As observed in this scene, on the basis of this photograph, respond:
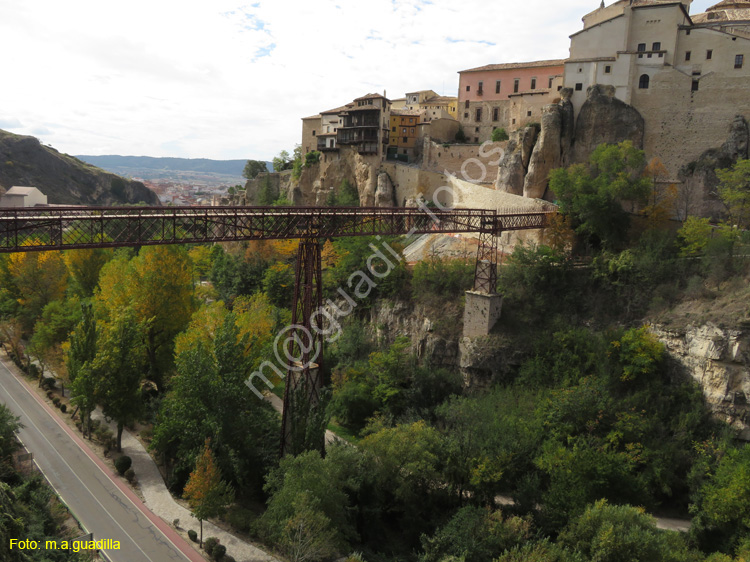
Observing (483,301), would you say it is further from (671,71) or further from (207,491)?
(671,71)

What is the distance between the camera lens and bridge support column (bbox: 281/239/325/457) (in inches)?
794

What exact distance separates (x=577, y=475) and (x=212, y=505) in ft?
44.8

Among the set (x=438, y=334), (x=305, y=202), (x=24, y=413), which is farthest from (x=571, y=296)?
(x=305, y=202)

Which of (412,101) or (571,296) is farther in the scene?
(412,101)

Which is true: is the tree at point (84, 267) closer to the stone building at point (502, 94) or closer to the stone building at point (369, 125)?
the stone building at point (369, 125)

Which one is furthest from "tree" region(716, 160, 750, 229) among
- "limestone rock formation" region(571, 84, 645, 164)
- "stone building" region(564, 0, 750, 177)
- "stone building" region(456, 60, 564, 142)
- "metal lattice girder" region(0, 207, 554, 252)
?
"stone building" region(456, 60, 564, 142)

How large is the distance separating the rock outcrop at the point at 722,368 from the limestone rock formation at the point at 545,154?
1574 cm

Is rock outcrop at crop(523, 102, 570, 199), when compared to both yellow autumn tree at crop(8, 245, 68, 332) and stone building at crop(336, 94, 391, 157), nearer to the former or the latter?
stone building at crop(336, 94, 391, 157)

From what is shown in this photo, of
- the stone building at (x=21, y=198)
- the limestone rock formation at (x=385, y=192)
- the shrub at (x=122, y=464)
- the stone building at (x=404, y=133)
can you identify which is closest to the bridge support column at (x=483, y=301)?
the shrub at (x=122, y=464)

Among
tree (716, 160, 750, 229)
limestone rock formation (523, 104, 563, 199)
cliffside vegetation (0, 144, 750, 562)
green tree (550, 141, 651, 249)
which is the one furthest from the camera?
limestone rock formation (523, 104, 563, 199)

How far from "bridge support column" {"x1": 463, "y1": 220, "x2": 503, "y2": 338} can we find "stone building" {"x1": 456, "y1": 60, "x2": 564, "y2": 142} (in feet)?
60.0

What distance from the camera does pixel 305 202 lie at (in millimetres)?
56625

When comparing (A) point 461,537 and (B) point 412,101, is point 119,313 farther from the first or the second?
(B) point 412,101

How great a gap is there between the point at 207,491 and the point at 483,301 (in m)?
17.6
